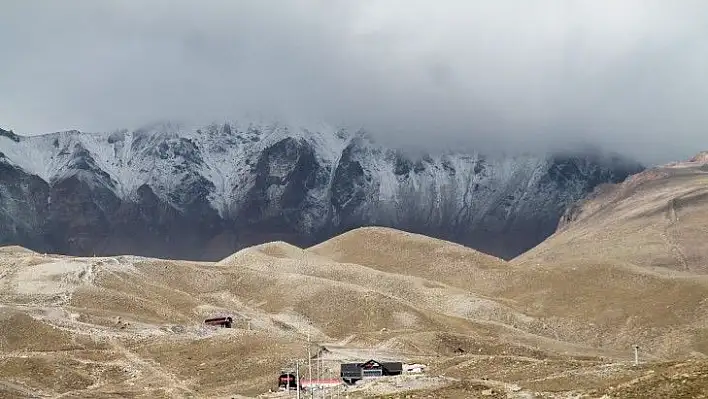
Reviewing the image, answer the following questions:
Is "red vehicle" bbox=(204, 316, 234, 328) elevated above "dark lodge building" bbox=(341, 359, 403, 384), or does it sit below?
above

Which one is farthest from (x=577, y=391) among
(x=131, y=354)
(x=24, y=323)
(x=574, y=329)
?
(x=574, y=329)

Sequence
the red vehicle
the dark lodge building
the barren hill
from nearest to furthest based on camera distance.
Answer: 1. the barren hill
2. the dark lodge building
3. the red vehicle

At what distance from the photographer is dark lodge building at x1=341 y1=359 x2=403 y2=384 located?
104 meters

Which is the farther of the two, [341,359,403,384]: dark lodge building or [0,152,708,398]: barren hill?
[341,359,403,384]: dark lodge building

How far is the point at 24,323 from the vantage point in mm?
135500

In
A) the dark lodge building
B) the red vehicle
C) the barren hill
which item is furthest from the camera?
the red vehicle

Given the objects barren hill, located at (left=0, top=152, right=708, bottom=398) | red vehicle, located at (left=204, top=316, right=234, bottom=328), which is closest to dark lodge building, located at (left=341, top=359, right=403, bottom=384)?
barren hill, located at (left=0, top=152, right=708, bottom=398)

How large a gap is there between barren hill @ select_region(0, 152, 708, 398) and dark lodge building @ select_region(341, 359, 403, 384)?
4697 millimetres

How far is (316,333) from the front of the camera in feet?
522

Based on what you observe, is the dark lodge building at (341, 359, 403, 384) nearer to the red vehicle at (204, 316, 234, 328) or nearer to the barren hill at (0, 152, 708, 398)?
the barren hill at (0, 152, 708, 398)

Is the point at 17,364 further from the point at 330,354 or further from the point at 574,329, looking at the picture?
the point at 574,329

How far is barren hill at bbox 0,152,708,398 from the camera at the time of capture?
90625 mm

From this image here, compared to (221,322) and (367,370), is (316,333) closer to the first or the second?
(221,322)

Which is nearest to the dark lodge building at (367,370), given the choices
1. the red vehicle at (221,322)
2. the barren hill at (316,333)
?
the barren hill at (316,333)
